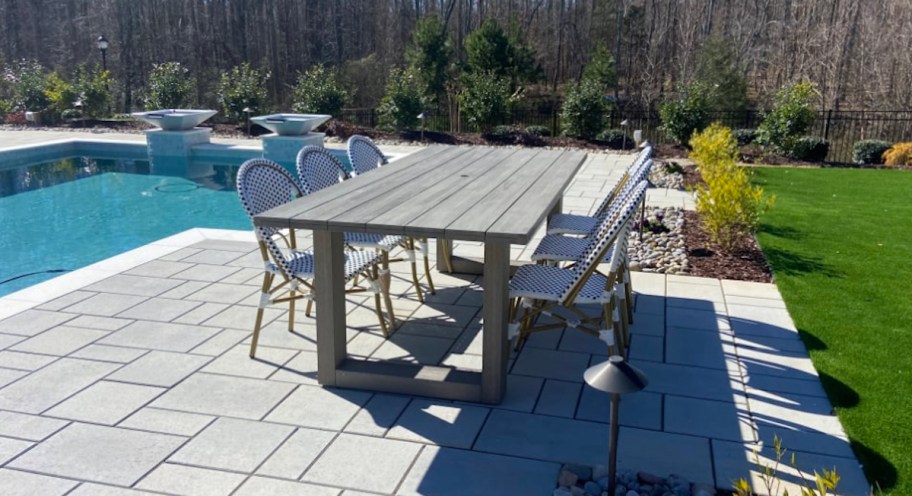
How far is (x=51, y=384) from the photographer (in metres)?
3.36

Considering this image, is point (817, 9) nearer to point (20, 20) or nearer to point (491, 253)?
point (491, 253)

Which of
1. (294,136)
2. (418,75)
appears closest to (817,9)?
(418,75)

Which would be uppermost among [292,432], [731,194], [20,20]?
[20,20]

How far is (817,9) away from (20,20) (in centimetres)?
2162

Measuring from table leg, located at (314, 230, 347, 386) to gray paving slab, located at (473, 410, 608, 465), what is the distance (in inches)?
31.0

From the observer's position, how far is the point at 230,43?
20406 mm

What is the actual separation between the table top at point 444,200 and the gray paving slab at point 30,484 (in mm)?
1215

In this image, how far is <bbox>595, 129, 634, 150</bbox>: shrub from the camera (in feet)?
40.7

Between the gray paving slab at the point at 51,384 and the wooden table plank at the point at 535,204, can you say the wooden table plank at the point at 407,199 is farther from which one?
the gray paving slab at the point at 51,384

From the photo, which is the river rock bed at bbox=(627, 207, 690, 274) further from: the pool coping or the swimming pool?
the swimming pool

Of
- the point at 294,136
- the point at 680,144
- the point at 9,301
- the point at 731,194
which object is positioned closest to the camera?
the point at 9,301

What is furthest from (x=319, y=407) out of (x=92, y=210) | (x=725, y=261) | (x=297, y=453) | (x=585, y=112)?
(x=585, y=112)

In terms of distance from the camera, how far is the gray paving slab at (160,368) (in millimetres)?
3424

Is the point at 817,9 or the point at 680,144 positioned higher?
the point at 817,9
